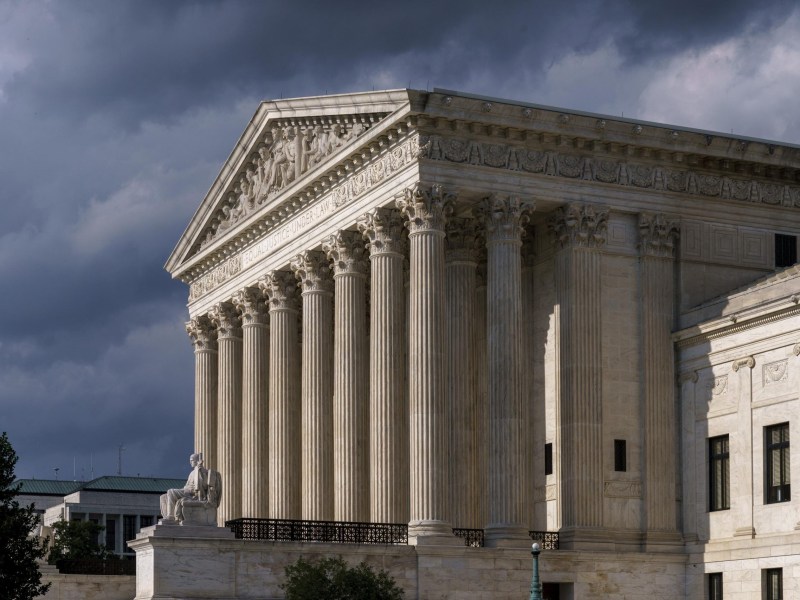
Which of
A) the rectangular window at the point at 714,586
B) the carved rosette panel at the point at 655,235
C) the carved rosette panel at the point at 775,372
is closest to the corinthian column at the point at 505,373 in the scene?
the carved rosette panel at the point at 655,235

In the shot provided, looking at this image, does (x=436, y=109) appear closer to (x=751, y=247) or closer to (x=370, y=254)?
(x=370, y=254)

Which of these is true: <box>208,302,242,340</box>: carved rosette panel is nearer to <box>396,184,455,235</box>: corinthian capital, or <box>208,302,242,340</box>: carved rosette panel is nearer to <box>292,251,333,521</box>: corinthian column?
<box>292,251,333,521</box>: corinthian column

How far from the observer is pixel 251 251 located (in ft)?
269

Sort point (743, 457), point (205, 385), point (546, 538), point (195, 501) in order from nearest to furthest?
point (195, 501)
point (743, 457)
point (546, 538)
point (205, 385)

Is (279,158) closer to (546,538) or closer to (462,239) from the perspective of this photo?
(462,239)

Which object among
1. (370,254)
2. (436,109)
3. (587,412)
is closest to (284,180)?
(370,254)

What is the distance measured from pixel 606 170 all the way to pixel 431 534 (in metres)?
15.8

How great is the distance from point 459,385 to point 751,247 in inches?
533

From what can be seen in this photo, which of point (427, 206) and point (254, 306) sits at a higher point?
point (427, 206)

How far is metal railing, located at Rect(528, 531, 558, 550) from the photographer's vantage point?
209 ft

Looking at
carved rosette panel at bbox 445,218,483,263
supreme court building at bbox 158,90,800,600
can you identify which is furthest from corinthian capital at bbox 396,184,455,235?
carved rosette panel at bbox 445,218,483,263

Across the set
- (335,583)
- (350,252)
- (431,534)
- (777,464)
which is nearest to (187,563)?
(335,583)

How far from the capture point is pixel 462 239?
6919 centimetres

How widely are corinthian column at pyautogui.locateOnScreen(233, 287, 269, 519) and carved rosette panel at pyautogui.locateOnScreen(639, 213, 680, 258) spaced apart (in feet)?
70.8
